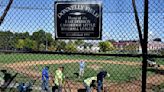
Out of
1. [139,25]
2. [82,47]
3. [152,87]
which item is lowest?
[152,87]

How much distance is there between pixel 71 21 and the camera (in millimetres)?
5203

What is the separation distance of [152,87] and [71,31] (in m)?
15.9

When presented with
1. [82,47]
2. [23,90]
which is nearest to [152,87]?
[23,90]

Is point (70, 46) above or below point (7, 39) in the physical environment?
below

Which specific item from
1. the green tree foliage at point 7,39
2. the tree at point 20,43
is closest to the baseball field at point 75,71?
the tree at point 20,43

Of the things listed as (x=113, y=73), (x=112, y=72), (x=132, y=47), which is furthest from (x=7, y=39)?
(x=112, y=72)

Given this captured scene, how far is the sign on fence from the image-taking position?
5.17 metres

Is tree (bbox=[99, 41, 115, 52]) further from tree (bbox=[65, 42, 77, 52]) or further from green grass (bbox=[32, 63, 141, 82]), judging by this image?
green grass (bbox=[32, 63, 141, 82])

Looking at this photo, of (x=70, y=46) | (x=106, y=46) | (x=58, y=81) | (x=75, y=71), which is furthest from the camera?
(x=75, y=71)

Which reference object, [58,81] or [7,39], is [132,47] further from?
[58,81]

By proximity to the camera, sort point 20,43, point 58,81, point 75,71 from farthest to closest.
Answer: point 75,71
point 58,81
point 20,43

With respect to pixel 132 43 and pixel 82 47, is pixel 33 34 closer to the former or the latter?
pixel 82 47

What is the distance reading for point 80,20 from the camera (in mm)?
5172

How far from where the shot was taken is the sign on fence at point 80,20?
5168 mm
